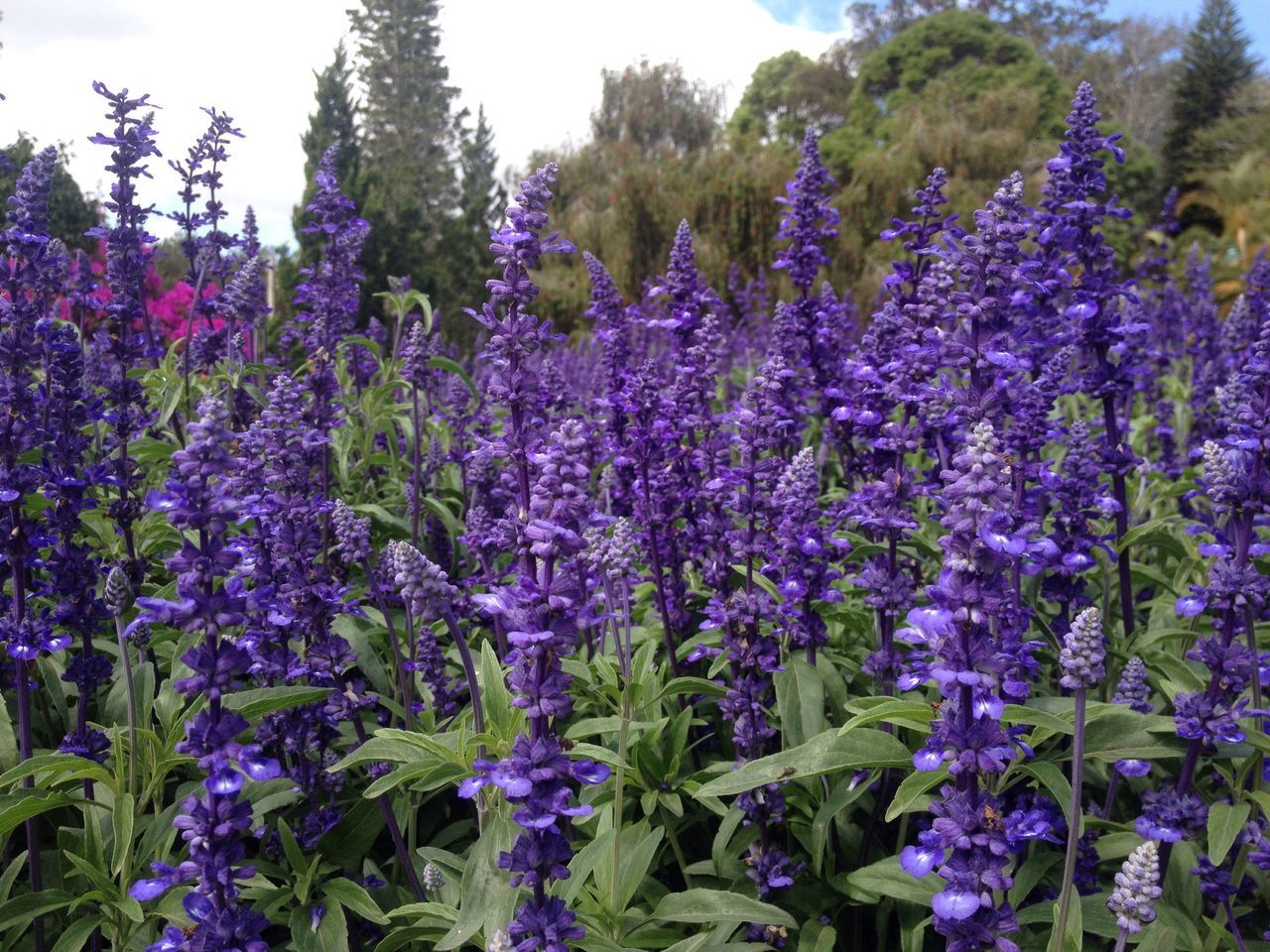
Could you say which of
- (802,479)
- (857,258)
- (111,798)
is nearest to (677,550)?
(802,479)

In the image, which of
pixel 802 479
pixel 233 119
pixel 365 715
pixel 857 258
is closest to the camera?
pixel 802 479

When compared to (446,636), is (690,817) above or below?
below

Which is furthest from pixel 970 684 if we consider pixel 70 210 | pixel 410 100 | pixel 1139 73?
pixel 1139 73

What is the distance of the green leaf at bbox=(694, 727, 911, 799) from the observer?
265 centimetres

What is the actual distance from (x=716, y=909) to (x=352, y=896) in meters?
1.24

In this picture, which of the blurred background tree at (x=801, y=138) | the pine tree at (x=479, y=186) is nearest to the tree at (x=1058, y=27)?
the blurred background tree at (x=801, y=138)

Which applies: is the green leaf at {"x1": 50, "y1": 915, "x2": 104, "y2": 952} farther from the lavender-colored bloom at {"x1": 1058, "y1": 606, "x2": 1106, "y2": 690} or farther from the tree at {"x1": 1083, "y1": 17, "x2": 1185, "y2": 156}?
the tree at {"x1": 1083, "y1": 17, "x2": 1185, "y2": 156}

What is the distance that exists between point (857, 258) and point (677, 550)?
2498 cm

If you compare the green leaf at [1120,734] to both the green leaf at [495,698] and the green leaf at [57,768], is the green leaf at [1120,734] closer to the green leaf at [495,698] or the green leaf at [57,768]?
the green leaf at [495,698]

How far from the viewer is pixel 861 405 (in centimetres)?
453

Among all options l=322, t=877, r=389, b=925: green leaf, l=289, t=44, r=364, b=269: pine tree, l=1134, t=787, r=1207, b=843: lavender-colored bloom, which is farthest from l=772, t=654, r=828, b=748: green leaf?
l=289, t=44, r=364, b=269: pine tree

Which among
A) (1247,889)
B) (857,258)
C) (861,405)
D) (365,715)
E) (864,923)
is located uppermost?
(857,258)

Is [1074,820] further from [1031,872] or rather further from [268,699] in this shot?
[268,699]

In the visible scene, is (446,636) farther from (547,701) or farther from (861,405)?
(547,701)
